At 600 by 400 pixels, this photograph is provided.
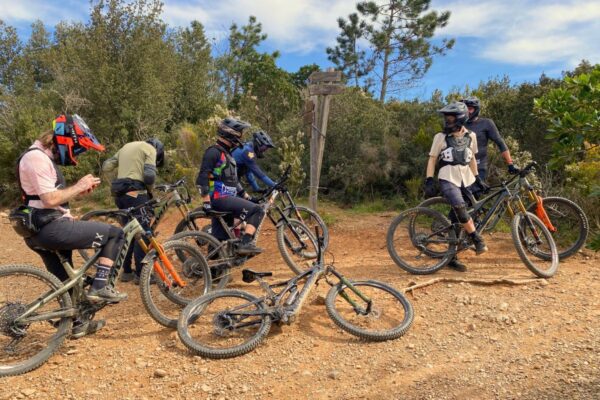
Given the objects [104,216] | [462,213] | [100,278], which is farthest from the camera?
[104,216]

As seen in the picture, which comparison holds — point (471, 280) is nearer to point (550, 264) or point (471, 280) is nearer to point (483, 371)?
point (550, 264)

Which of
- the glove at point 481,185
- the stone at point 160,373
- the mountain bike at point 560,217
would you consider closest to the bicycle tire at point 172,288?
the stone at point 160,373

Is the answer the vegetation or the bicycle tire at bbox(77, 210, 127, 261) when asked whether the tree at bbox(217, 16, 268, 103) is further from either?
the bicycle tire at bbox(77, 210, 127, 261)

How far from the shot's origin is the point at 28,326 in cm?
327

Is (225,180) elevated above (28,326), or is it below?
above

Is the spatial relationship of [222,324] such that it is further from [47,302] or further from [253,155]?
[253,155]

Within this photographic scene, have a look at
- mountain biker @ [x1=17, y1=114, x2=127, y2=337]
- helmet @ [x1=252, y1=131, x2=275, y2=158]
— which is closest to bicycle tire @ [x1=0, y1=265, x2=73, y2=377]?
mountain biker @ [x1=17, y1=114, x2=127, y2=337]

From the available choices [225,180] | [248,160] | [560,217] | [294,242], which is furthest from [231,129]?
[560,217]

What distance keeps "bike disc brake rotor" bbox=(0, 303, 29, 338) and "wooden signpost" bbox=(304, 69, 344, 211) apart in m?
4.74

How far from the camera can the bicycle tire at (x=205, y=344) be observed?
3.31 meters

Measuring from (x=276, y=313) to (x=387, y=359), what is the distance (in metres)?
0.97

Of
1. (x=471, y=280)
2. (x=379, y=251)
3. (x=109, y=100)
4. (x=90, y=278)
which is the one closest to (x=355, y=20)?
(x=109, y=100)

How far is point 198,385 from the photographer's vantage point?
300 centimetres

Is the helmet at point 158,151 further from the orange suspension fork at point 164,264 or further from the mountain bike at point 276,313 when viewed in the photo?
the mountain bike at point 276,313
